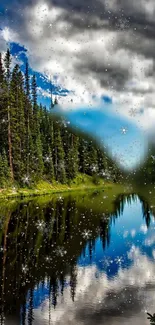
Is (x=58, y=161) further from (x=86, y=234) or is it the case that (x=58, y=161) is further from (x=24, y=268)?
(x=24, y=268)

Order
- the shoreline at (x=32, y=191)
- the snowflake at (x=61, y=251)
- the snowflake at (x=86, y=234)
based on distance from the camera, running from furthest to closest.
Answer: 1. the shoreline at (x=32, y=191)
2. the snowflake at (x=86, y=234)
3. the snowflake at (x=61, y=251)

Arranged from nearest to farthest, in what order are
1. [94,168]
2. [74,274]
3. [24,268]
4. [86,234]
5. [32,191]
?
[74,274] → [24,268] → [86,234] → [32,191] → [94,168]

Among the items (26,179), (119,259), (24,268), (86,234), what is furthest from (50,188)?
(24,268)

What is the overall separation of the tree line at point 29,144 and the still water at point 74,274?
32279 millimetres

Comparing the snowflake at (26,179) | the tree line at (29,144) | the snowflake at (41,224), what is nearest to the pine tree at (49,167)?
the tree line at (29,144)

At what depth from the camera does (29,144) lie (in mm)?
78438

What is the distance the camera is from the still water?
14.1m

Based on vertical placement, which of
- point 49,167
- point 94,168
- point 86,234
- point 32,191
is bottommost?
point 94,168

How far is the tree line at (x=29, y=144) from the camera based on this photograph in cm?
6931

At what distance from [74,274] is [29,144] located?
2412 inches

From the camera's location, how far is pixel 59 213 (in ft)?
138

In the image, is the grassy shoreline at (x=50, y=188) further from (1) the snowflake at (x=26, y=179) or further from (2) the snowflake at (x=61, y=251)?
(2) the snowflake at (x=61, y=251)

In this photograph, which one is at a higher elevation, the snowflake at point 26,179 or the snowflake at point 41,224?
the snowflake at point 41,224

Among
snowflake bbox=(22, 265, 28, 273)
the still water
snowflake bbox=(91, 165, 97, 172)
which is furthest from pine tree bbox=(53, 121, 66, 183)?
snowflake bbox=(22, 265, 28, 273)
